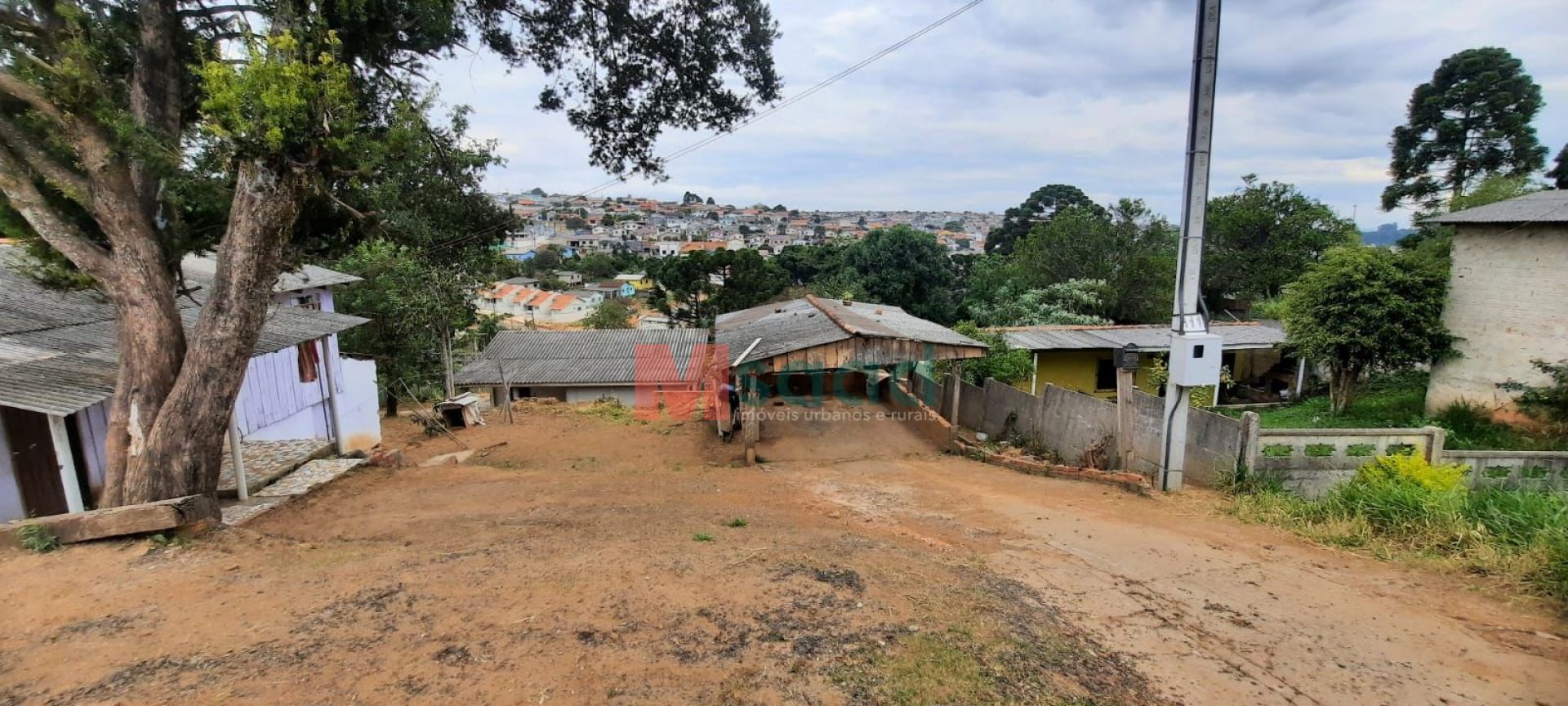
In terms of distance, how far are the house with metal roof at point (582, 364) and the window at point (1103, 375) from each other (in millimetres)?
12199

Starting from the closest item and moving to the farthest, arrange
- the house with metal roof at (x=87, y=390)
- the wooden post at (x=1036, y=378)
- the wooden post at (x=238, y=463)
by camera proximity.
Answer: the house with metal roof at (x=87, y=390) < the wooden post at (x=238, y=463) < the wooden post at (x=1036, y=378)

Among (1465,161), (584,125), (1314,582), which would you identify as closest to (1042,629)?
(1314,582)

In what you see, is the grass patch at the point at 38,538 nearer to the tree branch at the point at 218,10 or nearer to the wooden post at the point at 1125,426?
the tree branch at the point at 218,10

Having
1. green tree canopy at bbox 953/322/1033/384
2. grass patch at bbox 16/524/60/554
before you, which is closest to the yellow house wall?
green tree canopy at bbox 953/322/1033/384

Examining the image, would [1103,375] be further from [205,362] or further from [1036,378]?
[205,362]

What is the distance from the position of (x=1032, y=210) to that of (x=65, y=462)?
6691 cm

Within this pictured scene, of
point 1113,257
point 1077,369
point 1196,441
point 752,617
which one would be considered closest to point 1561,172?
point 1113,257

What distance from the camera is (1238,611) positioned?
15.4ft

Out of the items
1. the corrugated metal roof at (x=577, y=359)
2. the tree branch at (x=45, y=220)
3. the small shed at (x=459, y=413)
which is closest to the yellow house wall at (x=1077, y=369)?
the corrugated metal roof at (x=577, y=359)

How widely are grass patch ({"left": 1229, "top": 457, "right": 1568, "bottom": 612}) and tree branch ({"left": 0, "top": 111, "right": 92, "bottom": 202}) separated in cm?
1118

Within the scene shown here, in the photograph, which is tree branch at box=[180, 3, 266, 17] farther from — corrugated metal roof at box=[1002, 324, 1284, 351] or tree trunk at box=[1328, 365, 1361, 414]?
tree trunk at box=[1328, 365, 1361, 414]

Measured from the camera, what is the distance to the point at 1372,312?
13.3m

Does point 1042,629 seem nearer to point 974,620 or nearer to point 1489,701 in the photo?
point 974,620

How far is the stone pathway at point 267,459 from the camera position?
8.54 m
